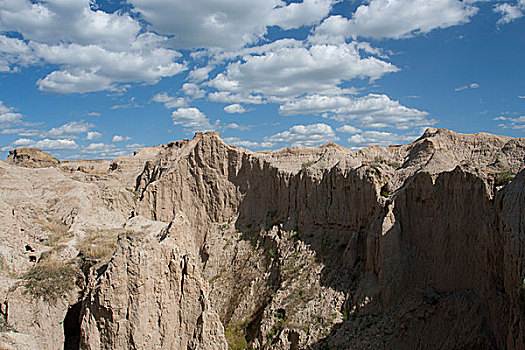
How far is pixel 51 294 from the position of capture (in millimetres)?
18891

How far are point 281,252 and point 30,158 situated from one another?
46031 millimetres

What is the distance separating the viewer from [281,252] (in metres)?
29.8

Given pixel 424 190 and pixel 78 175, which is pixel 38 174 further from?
pixel 424 190

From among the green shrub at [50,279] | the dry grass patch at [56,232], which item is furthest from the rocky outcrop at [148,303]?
the dry grass patch at [56,232]

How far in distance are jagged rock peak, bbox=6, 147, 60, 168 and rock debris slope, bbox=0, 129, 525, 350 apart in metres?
26.5

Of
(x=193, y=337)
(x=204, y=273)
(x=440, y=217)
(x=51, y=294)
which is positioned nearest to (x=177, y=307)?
(x=193, y=337)

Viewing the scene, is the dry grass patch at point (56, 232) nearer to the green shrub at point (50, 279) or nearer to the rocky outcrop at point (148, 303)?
the green shrub at point (50, 279)

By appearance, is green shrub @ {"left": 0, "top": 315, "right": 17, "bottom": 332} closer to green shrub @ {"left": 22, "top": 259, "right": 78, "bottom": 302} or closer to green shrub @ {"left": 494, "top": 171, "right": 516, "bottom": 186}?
green shrub @ {"left": 22, "top": 259, "right": 78, "bottom": 302}

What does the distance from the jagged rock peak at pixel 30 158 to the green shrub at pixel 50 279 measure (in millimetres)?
40261

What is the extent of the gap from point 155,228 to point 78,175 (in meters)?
18.8

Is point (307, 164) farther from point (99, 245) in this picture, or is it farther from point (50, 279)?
point (50, 279)

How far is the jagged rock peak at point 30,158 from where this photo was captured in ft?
184

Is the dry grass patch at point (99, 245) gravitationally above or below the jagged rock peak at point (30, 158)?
below

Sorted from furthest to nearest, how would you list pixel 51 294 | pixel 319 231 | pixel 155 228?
pixel 319 231
pixel 155 228
pixel 51 294
